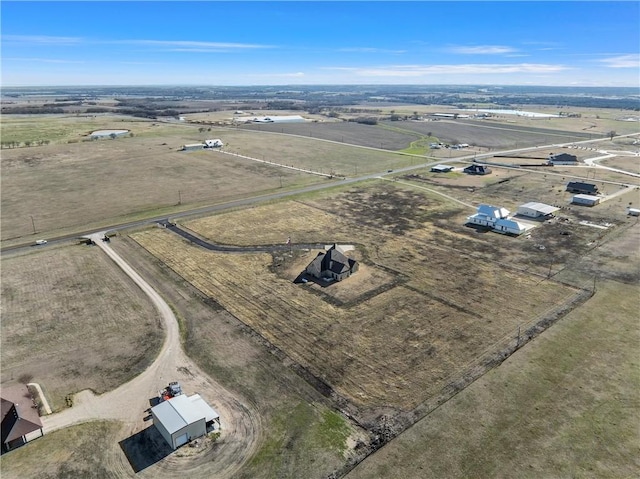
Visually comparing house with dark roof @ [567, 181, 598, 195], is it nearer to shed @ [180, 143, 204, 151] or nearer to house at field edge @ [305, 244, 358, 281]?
house at field edge @ [305, 244, 358, 281]

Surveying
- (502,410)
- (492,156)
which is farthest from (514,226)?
(492,156)

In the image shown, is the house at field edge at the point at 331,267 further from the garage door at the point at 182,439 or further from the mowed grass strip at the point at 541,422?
the garage door at the point at 182,439

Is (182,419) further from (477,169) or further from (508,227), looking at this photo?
(477,169)

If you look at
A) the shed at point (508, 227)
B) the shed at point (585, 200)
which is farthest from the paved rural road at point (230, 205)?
the shed at point (585, 200)

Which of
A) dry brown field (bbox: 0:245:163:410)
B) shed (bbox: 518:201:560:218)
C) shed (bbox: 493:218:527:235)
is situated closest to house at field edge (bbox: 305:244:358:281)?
dry brown field (bbox: 0:245:163:410)

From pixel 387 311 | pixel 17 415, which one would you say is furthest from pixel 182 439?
pixel 387 311

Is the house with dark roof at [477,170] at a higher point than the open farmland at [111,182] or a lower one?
higher
